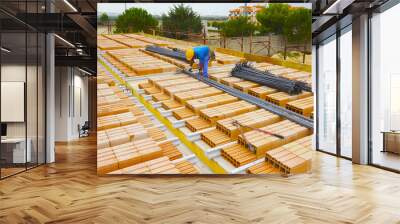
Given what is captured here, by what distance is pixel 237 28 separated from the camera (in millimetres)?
6719

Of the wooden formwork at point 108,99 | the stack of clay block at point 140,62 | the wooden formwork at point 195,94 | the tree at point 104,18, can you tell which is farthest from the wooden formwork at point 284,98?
the tree at point 104,18

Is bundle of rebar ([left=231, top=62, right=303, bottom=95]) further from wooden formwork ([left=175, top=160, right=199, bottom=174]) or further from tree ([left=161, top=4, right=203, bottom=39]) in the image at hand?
wooden formwork ([left=175, top=160, right=199, bottom=174])

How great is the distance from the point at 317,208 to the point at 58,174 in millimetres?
4479

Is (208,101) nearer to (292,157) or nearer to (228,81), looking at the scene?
(228,81)

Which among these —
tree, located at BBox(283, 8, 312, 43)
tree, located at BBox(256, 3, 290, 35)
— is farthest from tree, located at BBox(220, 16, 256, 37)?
tree, located at BBox(283, 8, 312, 43)

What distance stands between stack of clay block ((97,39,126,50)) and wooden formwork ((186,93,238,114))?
152cm

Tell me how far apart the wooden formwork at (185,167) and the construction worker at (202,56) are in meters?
1.55

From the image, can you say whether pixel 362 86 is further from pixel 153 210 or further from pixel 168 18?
pixel 153 210

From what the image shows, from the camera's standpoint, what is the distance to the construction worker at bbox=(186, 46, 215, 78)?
6730 mm

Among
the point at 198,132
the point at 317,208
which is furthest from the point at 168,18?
the point at 317,208

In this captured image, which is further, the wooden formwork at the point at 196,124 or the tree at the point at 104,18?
the tree at the point at 104,18

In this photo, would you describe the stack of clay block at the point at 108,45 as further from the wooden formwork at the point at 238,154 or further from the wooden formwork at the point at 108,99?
the wooden formwork at the point at 238,154

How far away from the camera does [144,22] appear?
668cm

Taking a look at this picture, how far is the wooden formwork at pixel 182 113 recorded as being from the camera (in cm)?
656
